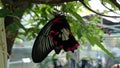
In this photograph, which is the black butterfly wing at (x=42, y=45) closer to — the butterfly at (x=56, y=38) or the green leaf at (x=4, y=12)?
the butterfly at (x=56, y=38)

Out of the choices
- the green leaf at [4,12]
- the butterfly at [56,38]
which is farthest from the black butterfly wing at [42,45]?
the green leaf at [4,12]

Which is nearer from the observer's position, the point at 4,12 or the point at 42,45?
the point at 4,12

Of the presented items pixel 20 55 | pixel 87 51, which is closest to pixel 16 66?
pixel 20 55

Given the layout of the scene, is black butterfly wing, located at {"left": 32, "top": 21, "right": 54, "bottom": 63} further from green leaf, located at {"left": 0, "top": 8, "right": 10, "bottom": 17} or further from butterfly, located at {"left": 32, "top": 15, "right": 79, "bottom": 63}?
green leaf, located at {"left": 0, "top": 8, "right": 10, "bottom": 17}

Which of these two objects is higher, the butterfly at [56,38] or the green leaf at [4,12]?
the green leaf at [4,12]

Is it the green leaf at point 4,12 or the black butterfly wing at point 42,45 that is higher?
the green leaf at point 4,12

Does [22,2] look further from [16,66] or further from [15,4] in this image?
[16,66]

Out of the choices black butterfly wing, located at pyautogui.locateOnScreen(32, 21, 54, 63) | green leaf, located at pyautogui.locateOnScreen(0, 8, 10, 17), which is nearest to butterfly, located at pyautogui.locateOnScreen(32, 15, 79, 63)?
black butterfly wing, located at pyautogui.locateOnScreen(32, 21, 54, 63)
